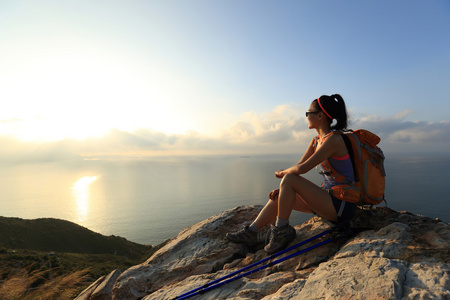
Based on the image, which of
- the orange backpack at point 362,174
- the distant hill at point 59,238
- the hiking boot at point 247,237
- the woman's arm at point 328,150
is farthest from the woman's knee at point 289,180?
the distant hill at point 59,238

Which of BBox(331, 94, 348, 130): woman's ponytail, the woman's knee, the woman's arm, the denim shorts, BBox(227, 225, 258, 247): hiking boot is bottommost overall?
BBox(227, 225, 258, 247): hiking boot

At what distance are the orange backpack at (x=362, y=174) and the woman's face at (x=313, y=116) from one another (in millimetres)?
623

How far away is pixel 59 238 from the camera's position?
68.1 meters

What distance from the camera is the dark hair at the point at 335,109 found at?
4863 millimetres

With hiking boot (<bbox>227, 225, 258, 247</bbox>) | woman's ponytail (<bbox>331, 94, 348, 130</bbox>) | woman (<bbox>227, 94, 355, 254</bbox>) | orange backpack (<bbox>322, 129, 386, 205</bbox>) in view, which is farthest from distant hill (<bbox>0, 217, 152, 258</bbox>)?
woman's ponytail (<bbox>331, 94, 348, 130</bbox>)

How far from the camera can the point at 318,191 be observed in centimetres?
475

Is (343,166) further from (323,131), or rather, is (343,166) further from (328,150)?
(323,131)

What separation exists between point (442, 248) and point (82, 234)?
9089 centimetres

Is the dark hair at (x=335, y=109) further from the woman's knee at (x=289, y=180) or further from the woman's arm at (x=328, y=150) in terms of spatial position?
the woman's knee at (x=289, y=180)

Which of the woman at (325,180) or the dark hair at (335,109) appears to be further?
the dark hair at (335,109)

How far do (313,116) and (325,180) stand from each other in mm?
1629

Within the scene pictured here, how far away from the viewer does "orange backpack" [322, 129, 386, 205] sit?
470 cm

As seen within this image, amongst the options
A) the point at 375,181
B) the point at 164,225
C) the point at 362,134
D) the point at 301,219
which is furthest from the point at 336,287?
the point at 164,225

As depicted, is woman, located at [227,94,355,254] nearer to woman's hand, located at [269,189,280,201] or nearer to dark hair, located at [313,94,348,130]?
dark hair, located at [313,94,348,130]
